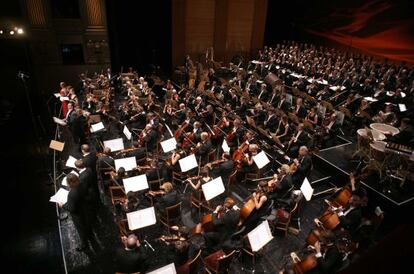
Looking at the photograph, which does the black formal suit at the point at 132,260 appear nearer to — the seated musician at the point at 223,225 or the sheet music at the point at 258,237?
the seated musician at the point at 223,225

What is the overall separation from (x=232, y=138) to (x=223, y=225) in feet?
13.7

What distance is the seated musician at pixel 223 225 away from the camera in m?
5.61

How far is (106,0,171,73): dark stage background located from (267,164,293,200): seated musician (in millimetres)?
13871

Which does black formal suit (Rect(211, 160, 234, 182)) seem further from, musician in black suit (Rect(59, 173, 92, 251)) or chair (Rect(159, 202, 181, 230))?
musician in black suit (Rect(59, 173, 92, 251))

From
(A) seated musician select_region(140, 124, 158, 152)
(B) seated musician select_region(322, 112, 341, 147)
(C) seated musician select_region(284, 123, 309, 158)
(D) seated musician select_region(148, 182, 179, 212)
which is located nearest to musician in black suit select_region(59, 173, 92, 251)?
(D) seated musician select_region(148, 182, 179, 212)

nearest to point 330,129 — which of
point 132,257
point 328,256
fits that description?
point 328,256

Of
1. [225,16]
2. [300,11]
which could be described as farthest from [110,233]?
[300,11]

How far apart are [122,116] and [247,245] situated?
7239 mm

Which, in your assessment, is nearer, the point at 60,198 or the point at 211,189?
the point at 60,198

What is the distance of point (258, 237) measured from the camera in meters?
5.23

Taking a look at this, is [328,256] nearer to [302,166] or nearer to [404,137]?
[302,166]

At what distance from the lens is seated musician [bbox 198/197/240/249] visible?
561 centimetres

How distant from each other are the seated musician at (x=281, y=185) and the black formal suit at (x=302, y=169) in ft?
2.49

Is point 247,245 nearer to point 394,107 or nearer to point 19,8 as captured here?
point 394,107
